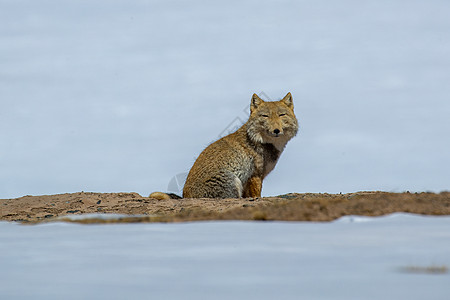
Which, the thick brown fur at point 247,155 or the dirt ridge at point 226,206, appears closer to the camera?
the dirt ridge at point 226,206

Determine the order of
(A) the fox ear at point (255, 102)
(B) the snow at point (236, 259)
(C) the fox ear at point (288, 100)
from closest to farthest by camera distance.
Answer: (B) the snow at point (236, 259)
(A) the fox ear at point (255, 102)
(C) the fox ear at point (288, 100)

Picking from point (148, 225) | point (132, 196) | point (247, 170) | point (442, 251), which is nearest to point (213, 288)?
point (442, 251)

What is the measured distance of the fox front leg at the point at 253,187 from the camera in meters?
14.1

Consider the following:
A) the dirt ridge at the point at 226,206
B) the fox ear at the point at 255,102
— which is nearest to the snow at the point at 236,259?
the dirt ridge at the point at 226,206

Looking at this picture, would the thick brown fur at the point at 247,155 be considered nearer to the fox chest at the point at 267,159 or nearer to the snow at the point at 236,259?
the fox chest at the point at 267,159

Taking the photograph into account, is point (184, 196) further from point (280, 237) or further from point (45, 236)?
point (280, 237)

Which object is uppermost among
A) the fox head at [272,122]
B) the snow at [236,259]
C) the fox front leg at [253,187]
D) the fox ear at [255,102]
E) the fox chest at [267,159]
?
the fox ear at [255,102]

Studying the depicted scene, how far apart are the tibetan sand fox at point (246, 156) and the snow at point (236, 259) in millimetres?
5534

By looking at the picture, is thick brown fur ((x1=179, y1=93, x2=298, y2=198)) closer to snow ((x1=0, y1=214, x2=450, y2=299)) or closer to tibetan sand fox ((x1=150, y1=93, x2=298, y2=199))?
tibetan sand fox ((x1=150, y1=93, x2=298, y2=199))

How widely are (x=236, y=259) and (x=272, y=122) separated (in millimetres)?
8211

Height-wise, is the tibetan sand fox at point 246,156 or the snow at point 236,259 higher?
the tibetan sand fox at point 246,156

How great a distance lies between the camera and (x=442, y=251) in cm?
621

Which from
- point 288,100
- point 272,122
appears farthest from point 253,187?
point 288,100

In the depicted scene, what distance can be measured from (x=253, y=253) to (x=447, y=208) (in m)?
3.93
